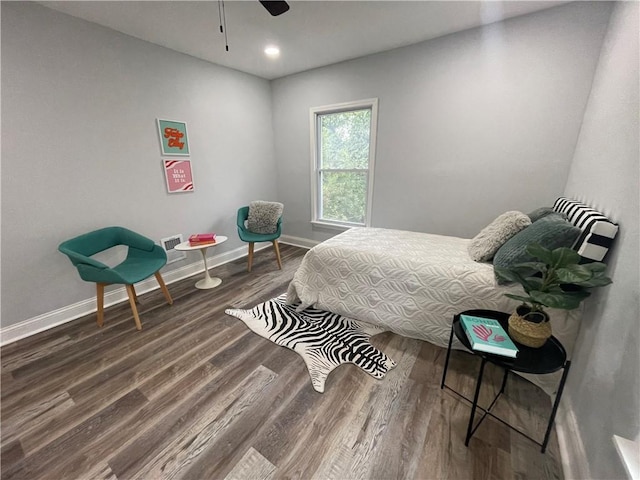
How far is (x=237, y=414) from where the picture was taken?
4.65 ft

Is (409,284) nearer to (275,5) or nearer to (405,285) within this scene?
(405,285)

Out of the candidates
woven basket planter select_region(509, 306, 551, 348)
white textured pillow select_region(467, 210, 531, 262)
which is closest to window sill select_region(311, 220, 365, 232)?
white textured pillow select_region(467, 210, 531, 262)

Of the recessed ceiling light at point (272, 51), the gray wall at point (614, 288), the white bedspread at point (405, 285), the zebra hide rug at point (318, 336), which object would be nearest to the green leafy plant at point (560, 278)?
the gray wall at point (614, 288)

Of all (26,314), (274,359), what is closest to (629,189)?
(274,359)

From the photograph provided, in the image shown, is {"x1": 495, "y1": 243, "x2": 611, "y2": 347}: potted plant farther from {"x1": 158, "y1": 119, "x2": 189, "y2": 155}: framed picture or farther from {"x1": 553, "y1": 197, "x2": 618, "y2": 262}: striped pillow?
{"x1": 158, "y1": 119, "x2": 189, "y2": 155}: framed picture

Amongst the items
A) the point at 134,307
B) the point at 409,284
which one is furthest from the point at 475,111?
the point at 134,307

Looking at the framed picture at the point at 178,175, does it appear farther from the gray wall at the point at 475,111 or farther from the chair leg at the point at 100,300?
the gray wall at the point at 475,111

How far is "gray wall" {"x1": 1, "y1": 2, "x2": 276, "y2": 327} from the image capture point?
1.93m

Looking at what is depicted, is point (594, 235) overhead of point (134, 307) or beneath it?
overhead

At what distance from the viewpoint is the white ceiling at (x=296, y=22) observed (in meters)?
2.01

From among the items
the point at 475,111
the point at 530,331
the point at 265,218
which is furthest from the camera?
the point at 265,218

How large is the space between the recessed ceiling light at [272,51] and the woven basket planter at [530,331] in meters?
3.27

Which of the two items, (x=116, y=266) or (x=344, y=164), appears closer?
(x=116, y=266)

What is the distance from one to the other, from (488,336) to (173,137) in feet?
11.1
